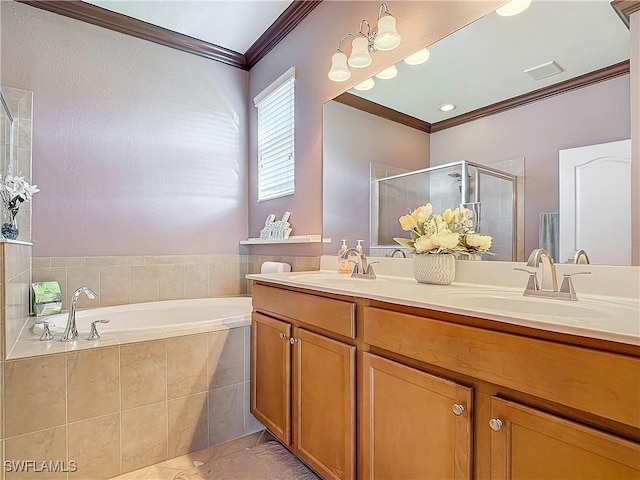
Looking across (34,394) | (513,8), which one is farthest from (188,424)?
(513,8)

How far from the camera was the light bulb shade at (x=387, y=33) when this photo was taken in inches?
66.7

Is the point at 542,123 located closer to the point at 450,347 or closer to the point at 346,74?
the point at 450,347

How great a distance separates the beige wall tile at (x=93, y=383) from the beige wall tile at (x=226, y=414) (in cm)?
48

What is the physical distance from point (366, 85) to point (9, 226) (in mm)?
2066

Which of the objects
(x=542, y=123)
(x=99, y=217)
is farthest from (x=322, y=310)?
(x=99, y=217)

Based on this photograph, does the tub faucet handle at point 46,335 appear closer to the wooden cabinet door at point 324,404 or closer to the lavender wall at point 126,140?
the lavender wall at point 126,140

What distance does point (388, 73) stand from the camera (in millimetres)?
1856

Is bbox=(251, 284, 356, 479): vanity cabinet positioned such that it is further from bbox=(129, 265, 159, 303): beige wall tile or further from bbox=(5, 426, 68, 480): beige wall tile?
bbox=(129, 265, 159, 303): beige wall tile

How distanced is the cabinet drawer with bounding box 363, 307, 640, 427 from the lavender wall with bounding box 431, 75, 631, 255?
2.01 ft

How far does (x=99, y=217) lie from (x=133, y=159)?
19.1 inches

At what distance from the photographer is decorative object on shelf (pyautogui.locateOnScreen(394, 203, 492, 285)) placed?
1440 mm

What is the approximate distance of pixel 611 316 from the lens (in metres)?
0.88

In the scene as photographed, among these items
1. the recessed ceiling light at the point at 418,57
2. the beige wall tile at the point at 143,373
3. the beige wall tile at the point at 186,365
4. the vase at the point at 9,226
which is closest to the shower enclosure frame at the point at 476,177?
the recessed ceiling light at the point at 418,57

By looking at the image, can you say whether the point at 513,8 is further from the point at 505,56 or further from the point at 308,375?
the point at 308,375
